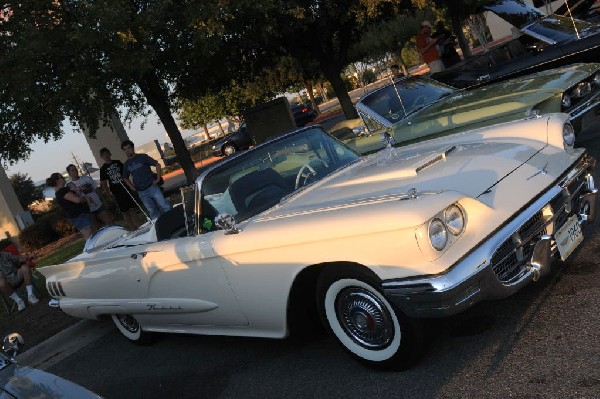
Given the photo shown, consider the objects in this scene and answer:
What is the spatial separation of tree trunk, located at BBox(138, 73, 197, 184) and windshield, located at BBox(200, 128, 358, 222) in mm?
9534

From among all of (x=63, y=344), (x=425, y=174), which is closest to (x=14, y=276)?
(x=63, y=344)

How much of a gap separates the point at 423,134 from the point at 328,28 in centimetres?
963

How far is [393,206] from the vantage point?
10.7 feet

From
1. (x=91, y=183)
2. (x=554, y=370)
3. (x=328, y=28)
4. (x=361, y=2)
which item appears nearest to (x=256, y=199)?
(x=554, y=370)

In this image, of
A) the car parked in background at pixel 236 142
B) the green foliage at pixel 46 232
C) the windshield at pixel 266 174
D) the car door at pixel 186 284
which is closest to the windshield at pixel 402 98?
the windshield at pixel 266 174

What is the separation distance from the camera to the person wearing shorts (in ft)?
30.9

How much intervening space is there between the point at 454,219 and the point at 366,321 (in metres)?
0.75

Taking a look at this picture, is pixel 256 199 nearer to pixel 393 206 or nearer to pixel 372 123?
pixel 393 206

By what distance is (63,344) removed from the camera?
21.2 ft

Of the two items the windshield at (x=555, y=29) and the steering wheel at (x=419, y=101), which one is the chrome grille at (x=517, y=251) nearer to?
the steering wheel at (x=419, y=101)

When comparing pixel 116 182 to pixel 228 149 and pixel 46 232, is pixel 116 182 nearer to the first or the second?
pixel 46 232

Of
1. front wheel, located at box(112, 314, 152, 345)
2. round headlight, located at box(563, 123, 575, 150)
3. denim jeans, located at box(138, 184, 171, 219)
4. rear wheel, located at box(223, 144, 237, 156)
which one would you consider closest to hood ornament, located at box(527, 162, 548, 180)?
round headlight, located at box(563, 123, 575, 150)

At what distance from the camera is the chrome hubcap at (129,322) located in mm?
5430

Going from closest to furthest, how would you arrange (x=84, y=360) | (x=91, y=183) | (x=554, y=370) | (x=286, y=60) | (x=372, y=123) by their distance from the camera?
(x=554, y=370), (x=84, y=360), (x=372, y=123), (x=91, y=183), (x=286, y=60)
